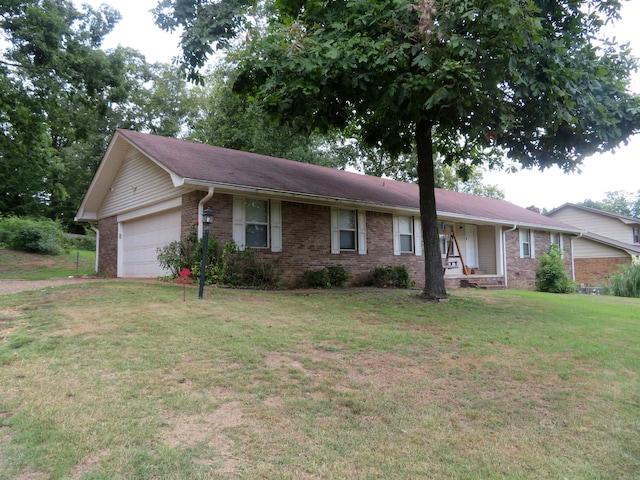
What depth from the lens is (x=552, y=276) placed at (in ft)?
56.1

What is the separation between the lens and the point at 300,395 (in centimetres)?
379

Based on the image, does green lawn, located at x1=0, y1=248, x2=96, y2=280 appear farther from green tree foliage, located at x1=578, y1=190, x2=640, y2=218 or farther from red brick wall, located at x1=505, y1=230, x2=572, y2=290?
green tree foliage, located at x1=578, y1=190, x2=640, y2=218

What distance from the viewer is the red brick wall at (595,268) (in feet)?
82.7

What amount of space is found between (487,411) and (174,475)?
8.62 ft

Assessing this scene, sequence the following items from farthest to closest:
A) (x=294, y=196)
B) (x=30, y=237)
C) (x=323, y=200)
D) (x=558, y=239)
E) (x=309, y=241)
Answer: (x=558, y=239) < (x=30, y=237) < (x=309, y=241) < (x=323, y=200) < (x=294, y=196)

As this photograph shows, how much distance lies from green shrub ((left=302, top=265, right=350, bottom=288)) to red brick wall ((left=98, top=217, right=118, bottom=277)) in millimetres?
7484

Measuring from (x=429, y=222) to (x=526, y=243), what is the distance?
12.7 m

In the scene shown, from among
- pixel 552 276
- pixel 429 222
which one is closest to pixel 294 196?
pixel 429 222

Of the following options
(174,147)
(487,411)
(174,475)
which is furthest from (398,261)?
(174,475)

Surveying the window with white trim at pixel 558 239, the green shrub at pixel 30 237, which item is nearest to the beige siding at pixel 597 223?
the window with white trim at pixel 558 239

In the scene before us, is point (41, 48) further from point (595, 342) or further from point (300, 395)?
point (595, 342)

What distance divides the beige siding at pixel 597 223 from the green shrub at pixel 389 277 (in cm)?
2450

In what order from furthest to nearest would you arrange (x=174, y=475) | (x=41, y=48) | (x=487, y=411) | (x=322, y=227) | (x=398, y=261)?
(x=398, y=261) < (x=41, y=48) < (x=322, y=227) < (x=487, y=411) < (x=174, y=475)

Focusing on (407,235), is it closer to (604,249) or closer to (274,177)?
(274,177)
